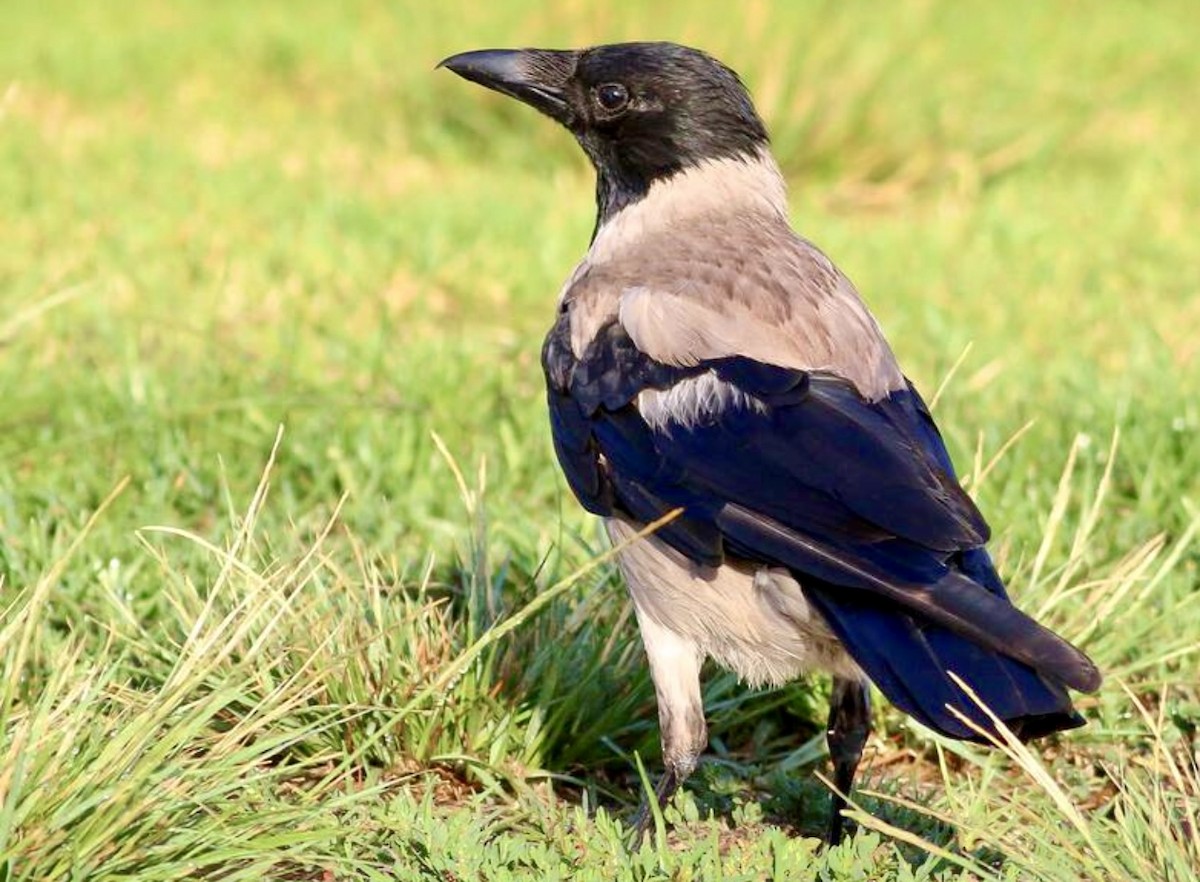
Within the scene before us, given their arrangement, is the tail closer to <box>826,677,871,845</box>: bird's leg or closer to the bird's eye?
<box>826,677,871,845</box>: bird's leg

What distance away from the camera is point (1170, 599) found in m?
4.36

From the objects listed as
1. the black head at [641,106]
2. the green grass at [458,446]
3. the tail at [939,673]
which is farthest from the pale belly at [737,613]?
the black head at [641,106]

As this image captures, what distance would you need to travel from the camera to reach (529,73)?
4.29 meters

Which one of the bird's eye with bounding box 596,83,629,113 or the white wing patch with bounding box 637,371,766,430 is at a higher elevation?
the bird's eye with bounding box 596,83,629,113

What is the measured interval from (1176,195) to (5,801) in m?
6.84

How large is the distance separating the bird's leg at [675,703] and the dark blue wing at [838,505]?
9.4 inches

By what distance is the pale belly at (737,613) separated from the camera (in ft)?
11.1

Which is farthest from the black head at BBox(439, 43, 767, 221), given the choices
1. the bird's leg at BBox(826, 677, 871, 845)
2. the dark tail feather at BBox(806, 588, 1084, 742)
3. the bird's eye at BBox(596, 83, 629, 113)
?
the dark tail feather at BBox(806, 588, 1084, 742)

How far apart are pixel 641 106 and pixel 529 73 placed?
0.94 feet

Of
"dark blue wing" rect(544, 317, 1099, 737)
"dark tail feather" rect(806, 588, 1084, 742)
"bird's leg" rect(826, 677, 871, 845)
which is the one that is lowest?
"bird's leg" rect(826, 677, 871, 845)

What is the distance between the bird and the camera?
3068 mm

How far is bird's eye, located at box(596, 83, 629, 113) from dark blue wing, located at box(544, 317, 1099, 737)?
2.46 ft

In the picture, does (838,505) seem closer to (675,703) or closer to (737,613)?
(737,613)

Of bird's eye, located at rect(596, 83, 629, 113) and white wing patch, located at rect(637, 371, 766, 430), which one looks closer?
white wing patch, located at rect(637, 371, 766, 430)
